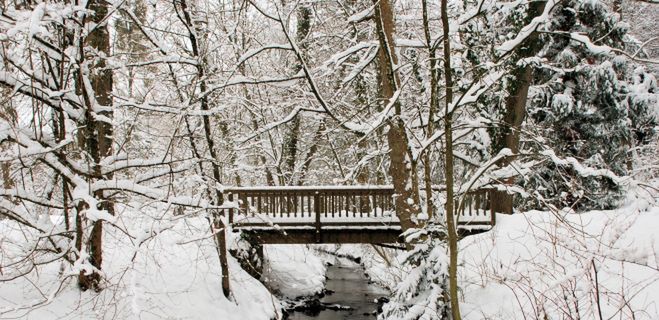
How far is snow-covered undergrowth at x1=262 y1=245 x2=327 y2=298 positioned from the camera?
13.7 metres

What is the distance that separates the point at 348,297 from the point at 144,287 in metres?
8.52

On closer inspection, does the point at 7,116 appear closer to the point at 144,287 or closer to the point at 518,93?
the point at 144,287

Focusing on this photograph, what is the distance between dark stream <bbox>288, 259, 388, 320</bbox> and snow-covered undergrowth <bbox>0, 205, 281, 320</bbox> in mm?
2380

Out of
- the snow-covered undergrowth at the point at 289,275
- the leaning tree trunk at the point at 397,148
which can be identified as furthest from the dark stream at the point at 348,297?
the leaning tree trunk at the point at 397,148

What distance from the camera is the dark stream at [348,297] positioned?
12.3 metres

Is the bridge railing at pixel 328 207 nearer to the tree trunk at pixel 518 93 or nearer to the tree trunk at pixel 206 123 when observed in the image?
the tree trunk at pixel 518 93

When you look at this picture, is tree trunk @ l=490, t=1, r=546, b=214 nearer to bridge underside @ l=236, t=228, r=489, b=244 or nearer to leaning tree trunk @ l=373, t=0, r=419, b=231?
bridge underside @ l=236, t=228, r=489, b=244

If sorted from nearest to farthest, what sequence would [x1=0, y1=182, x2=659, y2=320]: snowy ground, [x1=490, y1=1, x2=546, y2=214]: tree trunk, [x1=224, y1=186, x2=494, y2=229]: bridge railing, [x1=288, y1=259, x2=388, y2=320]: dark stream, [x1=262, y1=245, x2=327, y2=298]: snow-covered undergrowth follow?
1. [x1=0, y1=182, x2=659, y2=320]: snowy ground
2. [x1=490, y1=1, x2=546, y2=214]: tree trunk
3. [x1=224, y1=186, x2=494, y2=229]: bridge railing
4. [x1=288, y1=259, x2=388, y2=320]: dark stream
5. [x1=262, y1=245, x2=327, y2=298]: snow-covered undergrowth

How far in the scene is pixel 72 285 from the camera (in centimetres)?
769

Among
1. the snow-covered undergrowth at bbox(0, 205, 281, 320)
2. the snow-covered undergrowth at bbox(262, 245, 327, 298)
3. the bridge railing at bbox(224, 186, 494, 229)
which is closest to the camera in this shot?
the snow-covered undergrowth at bbox(0, 205, 281, 320)

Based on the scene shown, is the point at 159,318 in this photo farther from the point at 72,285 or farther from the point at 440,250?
the point at 440,250

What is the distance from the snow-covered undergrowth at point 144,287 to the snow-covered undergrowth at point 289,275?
98.9 inches

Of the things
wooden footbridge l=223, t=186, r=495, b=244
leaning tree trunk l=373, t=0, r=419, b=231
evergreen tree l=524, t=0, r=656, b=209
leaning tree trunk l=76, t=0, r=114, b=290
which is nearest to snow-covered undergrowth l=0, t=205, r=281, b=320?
leaning tree trunk l=76, t=0, r=114, b=290

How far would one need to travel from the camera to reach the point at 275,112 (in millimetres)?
16766
